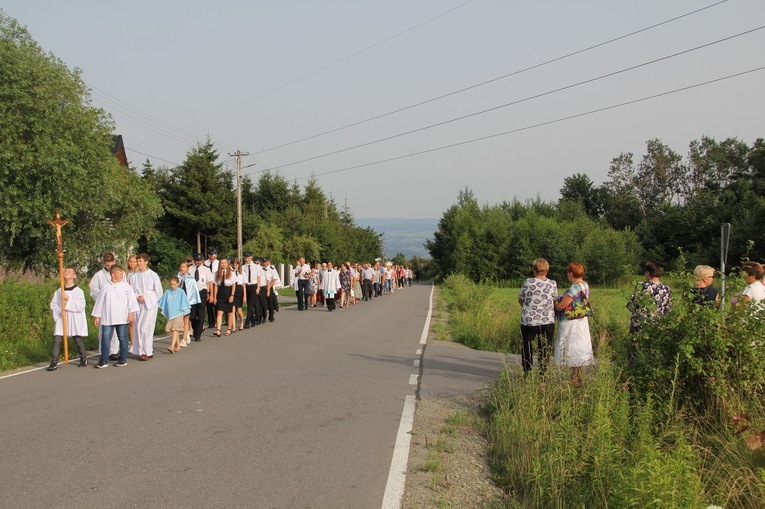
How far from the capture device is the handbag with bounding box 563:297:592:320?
8112mm

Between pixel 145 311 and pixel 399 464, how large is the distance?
763 centimetres

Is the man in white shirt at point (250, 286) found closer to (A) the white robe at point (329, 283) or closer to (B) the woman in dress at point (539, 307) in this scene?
(A) the white robe at point (329, 283)

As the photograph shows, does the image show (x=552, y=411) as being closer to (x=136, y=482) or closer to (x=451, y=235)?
(x=136, y=482)

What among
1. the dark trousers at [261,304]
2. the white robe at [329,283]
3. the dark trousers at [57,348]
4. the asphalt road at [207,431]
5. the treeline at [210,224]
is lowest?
the asphalt road at [207,431]

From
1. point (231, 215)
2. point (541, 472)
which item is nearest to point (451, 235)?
point (231, 215)

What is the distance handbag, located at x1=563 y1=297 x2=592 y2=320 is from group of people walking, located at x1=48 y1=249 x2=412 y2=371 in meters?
7.18

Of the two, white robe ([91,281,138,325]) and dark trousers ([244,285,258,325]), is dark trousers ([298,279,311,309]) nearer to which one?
dark trousers ([244,285,258,325])

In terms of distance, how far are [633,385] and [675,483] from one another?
8.40 feet

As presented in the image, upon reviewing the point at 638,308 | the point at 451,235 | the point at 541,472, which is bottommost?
the point at 541,472

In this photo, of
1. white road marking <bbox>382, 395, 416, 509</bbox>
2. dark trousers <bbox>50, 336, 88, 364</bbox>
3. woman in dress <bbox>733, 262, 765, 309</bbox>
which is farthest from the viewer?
dark trousers <bbox>50, 336, 88, 364</bbox>

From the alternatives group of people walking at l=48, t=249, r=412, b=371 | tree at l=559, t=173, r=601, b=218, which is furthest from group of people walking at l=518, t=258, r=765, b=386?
tree at l=559, t=173, r=601, b=218

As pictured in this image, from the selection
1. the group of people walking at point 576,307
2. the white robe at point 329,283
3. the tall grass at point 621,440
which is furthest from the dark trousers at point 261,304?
the tall grass at point 621,440

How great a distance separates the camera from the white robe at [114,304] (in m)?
11.3

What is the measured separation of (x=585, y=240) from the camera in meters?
66.4
